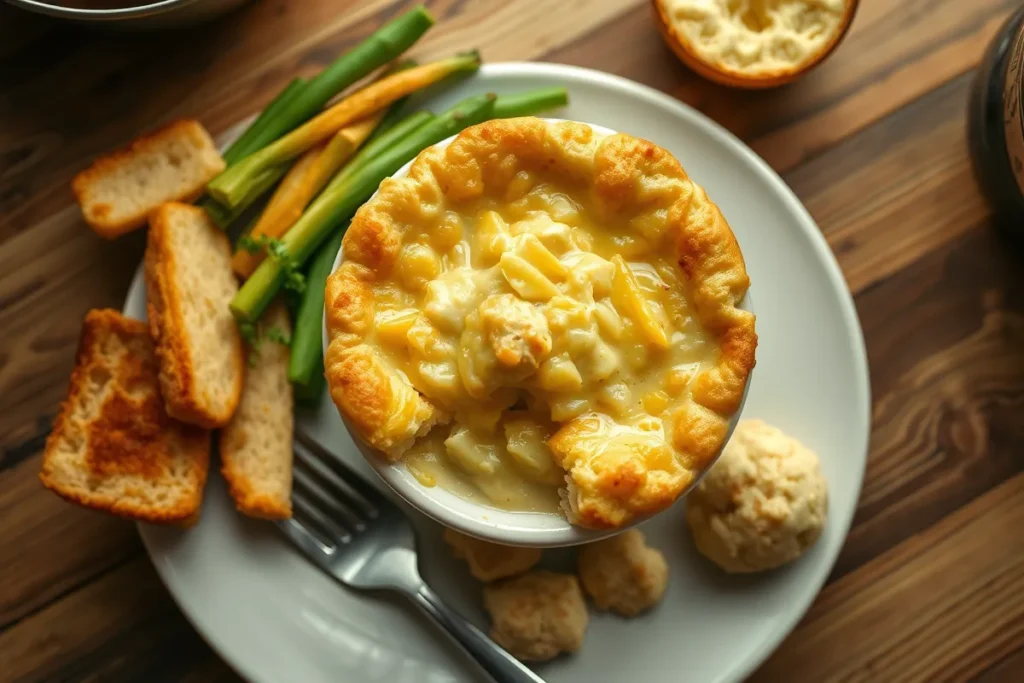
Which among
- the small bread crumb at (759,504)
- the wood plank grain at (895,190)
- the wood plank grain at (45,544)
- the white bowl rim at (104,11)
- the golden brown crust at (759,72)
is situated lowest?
the small bread crumb at (759,504)

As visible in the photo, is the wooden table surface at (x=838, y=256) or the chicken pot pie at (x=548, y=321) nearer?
the chicken pot pie at (x=548, y=321)

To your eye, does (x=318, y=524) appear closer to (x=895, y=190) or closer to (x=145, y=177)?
(x=145, y=177)

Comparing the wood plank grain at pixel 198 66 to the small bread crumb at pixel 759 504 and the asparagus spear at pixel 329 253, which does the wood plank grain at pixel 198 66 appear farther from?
the small bread crumb at pixel 759 504

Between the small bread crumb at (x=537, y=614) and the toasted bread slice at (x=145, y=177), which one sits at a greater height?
the toasted bread slice at (x=145, y=177)

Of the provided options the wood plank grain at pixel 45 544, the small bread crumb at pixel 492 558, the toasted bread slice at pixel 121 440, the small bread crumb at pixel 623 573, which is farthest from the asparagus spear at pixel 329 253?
the small bread crumb at pixel 623 573

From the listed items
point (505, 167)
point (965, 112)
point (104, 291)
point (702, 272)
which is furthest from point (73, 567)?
point (965, 112)
